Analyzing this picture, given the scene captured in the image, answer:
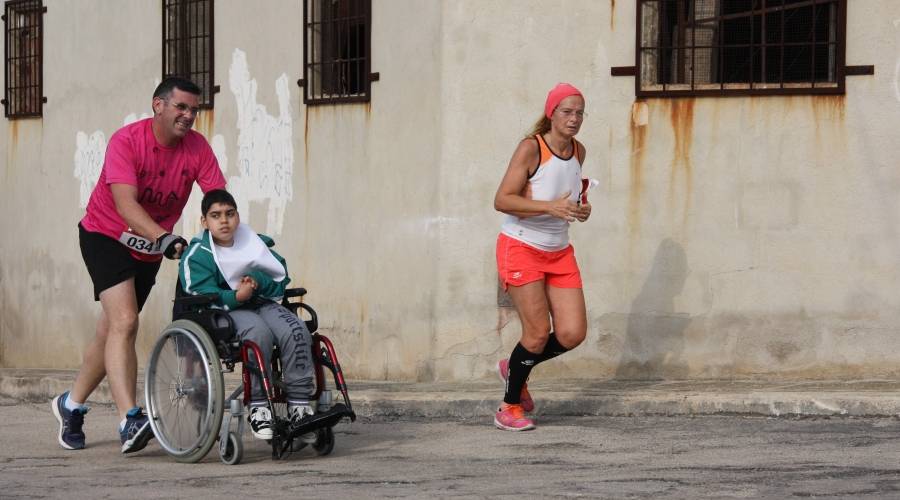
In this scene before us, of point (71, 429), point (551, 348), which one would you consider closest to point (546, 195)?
point (551, 348)

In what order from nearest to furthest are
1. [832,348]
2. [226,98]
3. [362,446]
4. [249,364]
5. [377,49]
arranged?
[249,364], [362,446], [832,348], [377,49], [226,98]

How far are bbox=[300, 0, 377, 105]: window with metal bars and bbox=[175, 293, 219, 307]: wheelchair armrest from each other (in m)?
4.14

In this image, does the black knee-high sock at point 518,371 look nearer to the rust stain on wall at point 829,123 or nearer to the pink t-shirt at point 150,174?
A: the pink t-shirt at point 150,174

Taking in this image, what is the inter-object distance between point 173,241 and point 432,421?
238 centimetres

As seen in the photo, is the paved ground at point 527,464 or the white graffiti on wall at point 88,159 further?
the white graffiti on wall at point 88,159

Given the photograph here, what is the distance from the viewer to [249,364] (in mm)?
7047

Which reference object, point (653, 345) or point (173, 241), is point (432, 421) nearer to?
point (653, 345)

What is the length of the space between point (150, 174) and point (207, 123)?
5166mm

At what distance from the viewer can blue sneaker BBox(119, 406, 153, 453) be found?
7527 millimetres

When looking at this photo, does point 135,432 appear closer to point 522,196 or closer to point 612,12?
point 522,196

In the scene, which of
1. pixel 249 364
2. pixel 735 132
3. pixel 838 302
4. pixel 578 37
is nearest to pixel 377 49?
pixel 578 37

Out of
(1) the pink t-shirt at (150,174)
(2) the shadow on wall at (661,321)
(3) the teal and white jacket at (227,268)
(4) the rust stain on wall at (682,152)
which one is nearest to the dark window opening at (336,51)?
(4) the rust stain on wall at (682,152)

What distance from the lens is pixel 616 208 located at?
33.1 ft

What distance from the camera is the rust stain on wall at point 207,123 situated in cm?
1264
